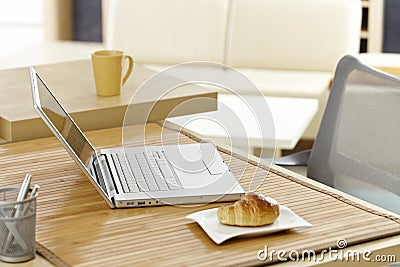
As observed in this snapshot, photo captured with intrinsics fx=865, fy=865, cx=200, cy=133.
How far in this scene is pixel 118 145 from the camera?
2.07 meters

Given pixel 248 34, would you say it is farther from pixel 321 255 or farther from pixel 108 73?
pixel 321 255

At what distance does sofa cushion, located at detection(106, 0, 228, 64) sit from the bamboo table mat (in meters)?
2.81

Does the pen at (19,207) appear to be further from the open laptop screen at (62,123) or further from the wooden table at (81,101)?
the wooden table at (81,101)

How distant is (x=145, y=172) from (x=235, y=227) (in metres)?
0.33

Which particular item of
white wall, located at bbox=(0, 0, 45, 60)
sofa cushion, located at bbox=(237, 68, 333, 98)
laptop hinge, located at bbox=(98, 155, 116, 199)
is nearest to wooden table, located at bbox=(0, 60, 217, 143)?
laptop hinge, located at bbox=(98, 155, 116, 199)

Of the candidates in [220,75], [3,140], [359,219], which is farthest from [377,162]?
[220,75]

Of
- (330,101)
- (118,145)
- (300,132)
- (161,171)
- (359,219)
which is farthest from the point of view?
(300,132)

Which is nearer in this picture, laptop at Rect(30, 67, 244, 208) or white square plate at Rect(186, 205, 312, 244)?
white square plate at Rect(186, 205, 312, 244)

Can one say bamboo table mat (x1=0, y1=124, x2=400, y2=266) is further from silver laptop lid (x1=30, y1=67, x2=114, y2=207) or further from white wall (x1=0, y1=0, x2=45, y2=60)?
white wall (x1=0, y1=0, x2=45, y2=60)

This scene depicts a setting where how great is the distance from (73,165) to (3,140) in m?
0.26

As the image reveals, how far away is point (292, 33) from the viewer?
15.0 feet

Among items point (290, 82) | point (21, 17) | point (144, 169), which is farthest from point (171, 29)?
point (21, 17)

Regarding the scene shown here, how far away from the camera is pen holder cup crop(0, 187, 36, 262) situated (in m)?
1.43

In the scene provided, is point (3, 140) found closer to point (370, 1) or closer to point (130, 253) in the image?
point (130, 253)
